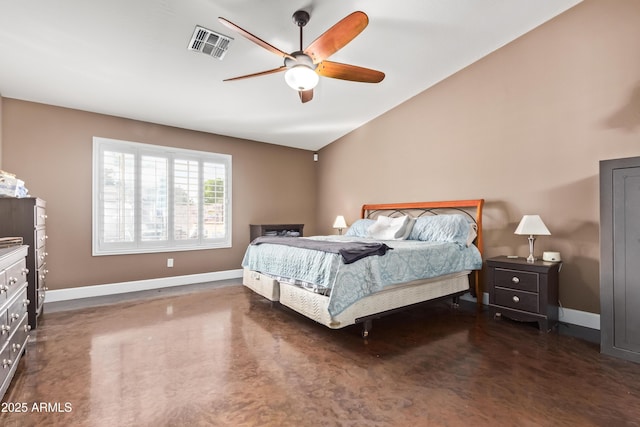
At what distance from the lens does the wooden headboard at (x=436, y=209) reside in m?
3.81

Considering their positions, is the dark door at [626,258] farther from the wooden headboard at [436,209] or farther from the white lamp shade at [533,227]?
the wooden headboard at [436,209]

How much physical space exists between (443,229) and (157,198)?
4223 millimetres

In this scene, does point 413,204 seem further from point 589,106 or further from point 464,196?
point 589,106

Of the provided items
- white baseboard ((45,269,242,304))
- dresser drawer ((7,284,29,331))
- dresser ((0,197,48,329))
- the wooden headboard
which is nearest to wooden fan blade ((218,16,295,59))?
dresser drawer ((7,284,29,331))

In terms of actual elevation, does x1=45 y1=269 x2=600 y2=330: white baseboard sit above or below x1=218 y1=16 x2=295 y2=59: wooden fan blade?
below

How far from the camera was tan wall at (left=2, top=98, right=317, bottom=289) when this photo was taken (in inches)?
153

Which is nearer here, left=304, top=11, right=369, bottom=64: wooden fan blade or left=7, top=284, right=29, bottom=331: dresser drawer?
left=7, top=284, right=29, bottom=331: dresser drawer

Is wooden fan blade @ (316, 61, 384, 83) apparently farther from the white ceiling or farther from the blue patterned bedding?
the blue patterned bedding

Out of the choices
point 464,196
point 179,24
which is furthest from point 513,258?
point 179,24

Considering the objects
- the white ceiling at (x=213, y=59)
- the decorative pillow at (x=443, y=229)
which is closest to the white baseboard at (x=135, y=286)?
the white ceiling at (x=213, y=59)

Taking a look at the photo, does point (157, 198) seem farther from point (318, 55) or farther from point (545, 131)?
point (545, 131)

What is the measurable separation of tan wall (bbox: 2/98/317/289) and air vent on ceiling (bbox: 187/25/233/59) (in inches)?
91.4

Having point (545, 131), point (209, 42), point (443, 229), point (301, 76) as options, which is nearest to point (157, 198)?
point (209, 42)

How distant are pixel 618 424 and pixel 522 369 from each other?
1.97 ft
